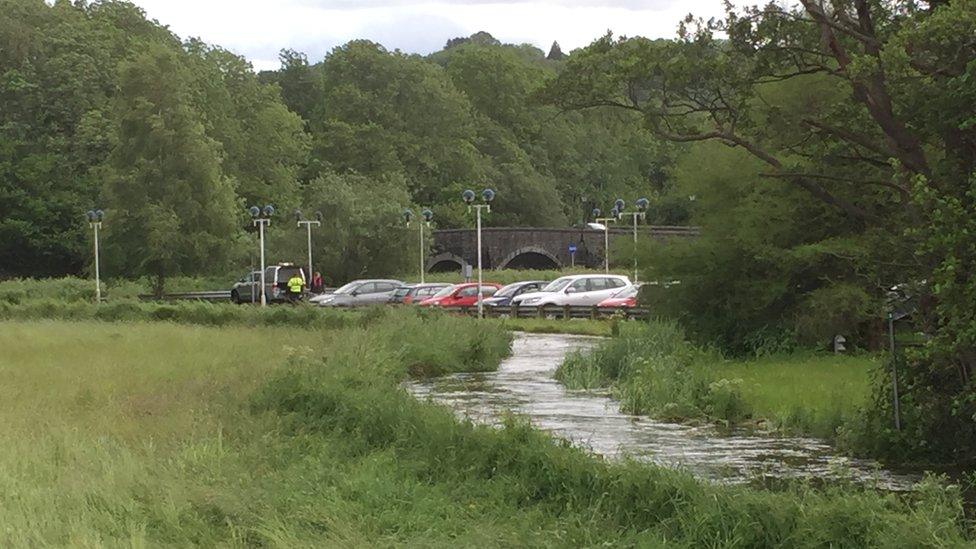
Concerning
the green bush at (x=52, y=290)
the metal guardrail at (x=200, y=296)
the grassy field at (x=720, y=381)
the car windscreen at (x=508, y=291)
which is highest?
the grassy field at (x=720, y=381)

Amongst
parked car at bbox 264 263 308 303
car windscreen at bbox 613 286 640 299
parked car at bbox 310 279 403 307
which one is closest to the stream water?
car windscreen at bbox 613 286 640 299

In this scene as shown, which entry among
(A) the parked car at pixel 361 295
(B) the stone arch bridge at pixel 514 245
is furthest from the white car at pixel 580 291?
(B) the stone arch bridge at pixel 514 245

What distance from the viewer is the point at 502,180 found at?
106 metres

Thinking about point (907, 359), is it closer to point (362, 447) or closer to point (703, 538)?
point (703, 538)

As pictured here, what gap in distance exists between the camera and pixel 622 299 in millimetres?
45219

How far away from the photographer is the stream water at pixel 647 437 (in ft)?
47.1

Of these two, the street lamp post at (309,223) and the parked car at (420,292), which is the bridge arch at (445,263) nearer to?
the street lamp post at (309,223)

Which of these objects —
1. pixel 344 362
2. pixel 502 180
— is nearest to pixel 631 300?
pixel 344 362

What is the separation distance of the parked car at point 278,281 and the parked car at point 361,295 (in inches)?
92.0

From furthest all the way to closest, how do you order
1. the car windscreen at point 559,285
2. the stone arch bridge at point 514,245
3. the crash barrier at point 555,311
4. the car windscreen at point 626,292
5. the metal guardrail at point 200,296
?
the stone arch bridge at point 514,245 → the metal guardrail at point 200,296 → the car windscreen at point 559,285 → the car windscreen at point 626,292 → the crash barrier at point 555,311

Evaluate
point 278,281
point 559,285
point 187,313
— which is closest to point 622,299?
point 559,285

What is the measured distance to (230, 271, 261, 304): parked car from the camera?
59125 millimetres

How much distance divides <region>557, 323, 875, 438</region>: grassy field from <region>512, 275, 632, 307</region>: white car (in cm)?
1890

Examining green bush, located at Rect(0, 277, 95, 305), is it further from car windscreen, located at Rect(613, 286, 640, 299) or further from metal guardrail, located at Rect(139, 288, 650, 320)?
car windscreen, located at Rect(613, 286, 640, 299)
